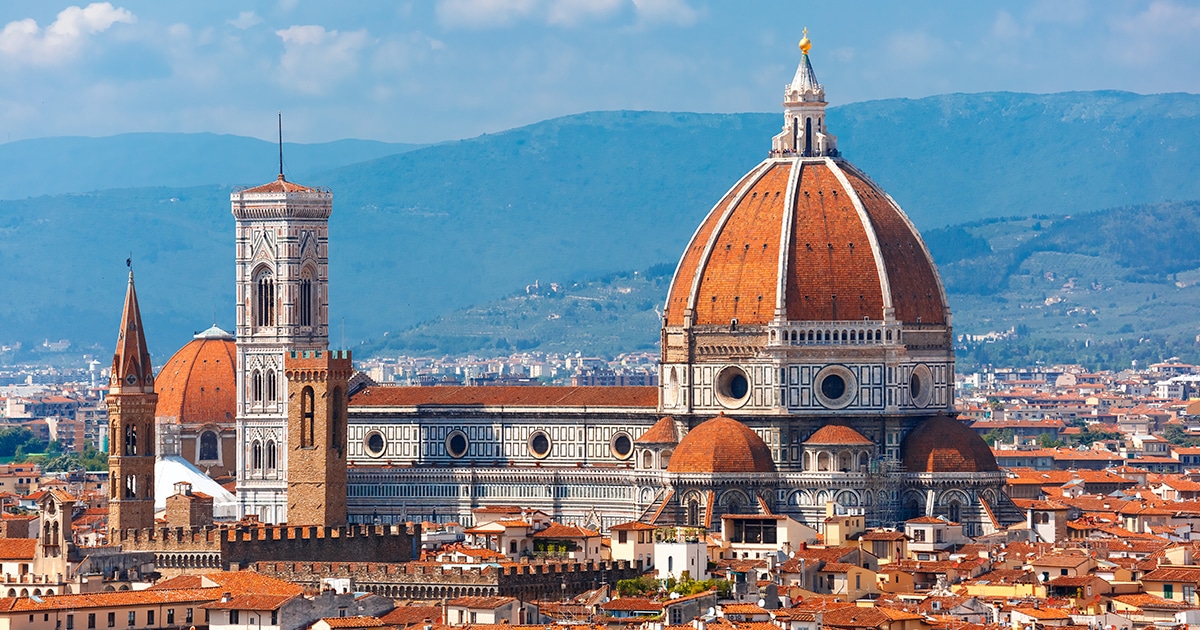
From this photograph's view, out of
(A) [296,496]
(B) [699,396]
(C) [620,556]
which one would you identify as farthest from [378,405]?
(C) [620,556]

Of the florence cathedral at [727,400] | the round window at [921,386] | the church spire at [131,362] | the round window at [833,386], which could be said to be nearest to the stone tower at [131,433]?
the church spire at [131,362]

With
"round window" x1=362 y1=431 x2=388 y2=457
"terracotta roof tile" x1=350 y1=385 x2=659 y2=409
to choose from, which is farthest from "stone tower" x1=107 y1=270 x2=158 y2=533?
"terracotta roof tile" x1=350 y1=385 x2=659 y2=409

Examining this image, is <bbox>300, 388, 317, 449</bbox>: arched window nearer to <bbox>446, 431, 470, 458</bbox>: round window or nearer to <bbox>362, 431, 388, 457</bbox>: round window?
<bbox>446, 431, 470, 458</bbox>: round window

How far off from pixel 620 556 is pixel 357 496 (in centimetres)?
3492

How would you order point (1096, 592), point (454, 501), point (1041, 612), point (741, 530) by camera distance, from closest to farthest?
1. point (1041, 612)
2. point (1096, 592)
3. point (741, 530)
4. point (454, 501)

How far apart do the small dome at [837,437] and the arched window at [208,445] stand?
33.2m

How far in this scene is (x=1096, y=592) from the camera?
73.2 meters

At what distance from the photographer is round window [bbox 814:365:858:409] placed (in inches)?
4336

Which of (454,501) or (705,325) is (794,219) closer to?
(705,325)

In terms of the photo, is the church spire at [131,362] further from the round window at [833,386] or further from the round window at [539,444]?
the round window at [833,386]

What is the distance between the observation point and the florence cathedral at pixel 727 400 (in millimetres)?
107188

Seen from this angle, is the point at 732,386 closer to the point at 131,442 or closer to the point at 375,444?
the point at 375,444

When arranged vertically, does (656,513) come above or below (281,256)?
below

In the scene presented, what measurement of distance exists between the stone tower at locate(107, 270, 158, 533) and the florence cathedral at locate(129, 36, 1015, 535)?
11.5 m
